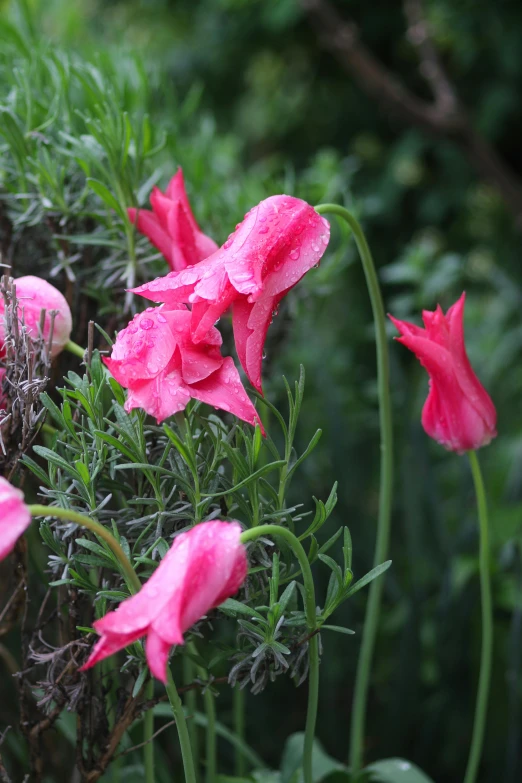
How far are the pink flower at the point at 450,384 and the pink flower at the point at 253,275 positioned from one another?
95mm

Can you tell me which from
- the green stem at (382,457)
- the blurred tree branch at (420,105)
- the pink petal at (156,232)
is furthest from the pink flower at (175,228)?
the blurred tree branch at (420,105)

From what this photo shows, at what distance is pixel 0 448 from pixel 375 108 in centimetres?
212

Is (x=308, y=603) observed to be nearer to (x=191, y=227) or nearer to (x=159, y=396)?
(x=159, y=396)

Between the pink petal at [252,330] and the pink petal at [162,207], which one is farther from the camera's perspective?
the pink petal at [162,207]

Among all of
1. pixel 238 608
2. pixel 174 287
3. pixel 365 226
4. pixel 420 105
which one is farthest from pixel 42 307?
pixel 365 226

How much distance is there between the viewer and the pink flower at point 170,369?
1.26 ft

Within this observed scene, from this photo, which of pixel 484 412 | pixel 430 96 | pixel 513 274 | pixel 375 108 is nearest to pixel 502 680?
pixel 484 412

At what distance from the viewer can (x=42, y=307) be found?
48 cm

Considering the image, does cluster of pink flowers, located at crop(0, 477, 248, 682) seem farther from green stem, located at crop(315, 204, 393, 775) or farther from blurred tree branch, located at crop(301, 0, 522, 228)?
blurred tree branch, located at crop(301, 0, 522, 228)

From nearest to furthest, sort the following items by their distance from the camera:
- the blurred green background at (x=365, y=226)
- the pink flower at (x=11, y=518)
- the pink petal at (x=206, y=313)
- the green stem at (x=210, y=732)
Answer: the pink flower at (x=11, y=518) → the pink petal at (x=206, y=313) → the green stem at (x=210, y=732) → the blurred green background at (x=365, y=226)

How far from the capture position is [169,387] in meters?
0.38

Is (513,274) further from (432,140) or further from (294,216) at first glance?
(294,216)

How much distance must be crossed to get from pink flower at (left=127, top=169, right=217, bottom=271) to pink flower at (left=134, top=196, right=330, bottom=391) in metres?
0.11

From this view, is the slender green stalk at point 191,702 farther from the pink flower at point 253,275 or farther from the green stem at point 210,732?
the pink flower at point 253,275
